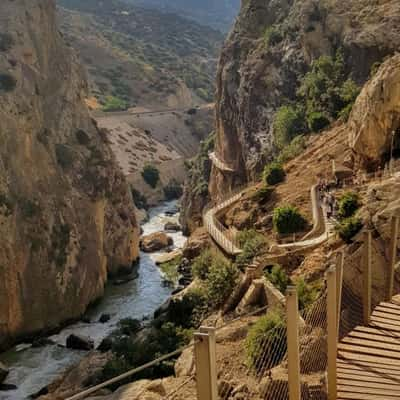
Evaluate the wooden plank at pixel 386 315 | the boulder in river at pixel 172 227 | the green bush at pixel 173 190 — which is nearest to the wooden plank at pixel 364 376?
the wooden plank at pixel 386 315

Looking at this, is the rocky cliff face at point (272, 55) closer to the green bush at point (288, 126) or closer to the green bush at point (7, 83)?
the green bush at point (288, 126)

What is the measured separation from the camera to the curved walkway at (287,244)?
23828mm

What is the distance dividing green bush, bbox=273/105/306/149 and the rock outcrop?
13.5 metres

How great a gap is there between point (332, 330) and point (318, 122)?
31982 millimetres

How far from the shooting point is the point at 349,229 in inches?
801

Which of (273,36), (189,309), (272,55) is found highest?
(273,36)

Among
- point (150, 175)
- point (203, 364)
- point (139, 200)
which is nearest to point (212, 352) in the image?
point (203, 364)

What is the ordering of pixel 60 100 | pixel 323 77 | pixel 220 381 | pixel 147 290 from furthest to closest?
pixel 60 100
pixel 147 290
pixel 323 77
pixel 220 381

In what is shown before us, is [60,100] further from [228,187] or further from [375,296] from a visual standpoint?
[375,296]

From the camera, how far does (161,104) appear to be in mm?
112938

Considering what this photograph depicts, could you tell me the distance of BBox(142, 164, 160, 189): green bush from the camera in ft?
270

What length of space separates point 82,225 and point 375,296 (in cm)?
3511

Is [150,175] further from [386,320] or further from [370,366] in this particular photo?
[370,366]

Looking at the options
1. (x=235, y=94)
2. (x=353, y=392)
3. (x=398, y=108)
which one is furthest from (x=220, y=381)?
(x=235, y=94)
